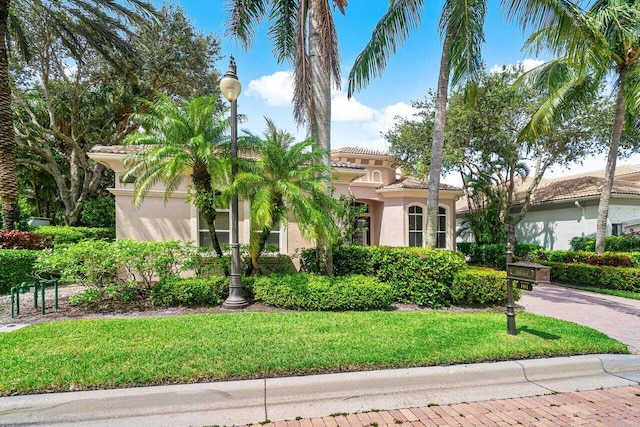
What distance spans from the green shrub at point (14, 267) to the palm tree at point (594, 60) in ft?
51.0

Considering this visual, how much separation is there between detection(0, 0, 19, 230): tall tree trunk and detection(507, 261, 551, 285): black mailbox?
556 inches

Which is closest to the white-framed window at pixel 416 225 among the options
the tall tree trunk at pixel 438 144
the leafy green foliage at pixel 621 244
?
the leafy green foliage at pixel 621 244

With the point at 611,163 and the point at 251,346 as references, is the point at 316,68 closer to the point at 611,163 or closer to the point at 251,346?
the point at 251,346

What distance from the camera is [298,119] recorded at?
27.2 ft

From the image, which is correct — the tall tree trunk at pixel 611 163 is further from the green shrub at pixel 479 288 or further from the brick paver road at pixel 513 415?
the brick paver road at pixel 513 415

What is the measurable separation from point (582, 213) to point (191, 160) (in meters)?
19.0

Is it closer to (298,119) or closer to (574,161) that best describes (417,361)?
(298,119)

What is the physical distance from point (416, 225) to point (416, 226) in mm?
55

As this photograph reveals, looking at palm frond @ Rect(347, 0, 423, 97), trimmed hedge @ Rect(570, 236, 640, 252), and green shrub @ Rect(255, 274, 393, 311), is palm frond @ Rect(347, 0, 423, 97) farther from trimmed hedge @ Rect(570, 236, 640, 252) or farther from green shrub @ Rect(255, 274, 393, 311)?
trimmed hedge @ Rect(570, 236, 640, 252)

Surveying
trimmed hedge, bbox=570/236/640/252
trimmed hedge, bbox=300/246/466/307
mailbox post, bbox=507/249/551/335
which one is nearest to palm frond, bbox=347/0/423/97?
trimmed hedge, bbox=300/246/466/307

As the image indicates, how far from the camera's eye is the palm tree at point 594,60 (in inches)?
309

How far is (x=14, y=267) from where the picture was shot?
8.44 m

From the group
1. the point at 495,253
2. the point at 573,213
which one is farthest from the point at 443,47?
the point at 573,213

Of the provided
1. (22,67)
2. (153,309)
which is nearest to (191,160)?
(153,309)
